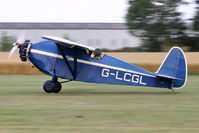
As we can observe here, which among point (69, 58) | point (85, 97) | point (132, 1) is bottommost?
point (85, 97)

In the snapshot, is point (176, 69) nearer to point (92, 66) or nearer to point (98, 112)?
point (92, 66)

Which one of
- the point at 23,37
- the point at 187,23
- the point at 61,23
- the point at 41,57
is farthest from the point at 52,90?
the point at 61,23

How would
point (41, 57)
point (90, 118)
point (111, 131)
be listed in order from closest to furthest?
1. point (111, 131)
2. point (90, 118)
3. point (41, 57)

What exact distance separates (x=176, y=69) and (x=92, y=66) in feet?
10.3

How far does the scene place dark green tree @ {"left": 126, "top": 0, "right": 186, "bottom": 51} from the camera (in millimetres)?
49125

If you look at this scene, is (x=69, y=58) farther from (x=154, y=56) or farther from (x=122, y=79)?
(x=154, y=56)

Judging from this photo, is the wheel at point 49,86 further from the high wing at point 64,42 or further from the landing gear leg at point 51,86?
the high wing at point 64,42

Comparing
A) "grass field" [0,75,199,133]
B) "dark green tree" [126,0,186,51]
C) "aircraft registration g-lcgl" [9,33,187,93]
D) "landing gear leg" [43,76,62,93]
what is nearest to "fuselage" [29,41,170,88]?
"aircraft registration g-lcgl" [9,33,187,93]

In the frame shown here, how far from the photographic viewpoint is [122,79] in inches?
633

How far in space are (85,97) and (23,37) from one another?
3652 mm

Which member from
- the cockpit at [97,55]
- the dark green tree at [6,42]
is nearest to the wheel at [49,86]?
the cockpit at [97,55]

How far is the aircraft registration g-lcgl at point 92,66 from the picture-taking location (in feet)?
52.5

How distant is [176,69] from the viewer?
1595cm

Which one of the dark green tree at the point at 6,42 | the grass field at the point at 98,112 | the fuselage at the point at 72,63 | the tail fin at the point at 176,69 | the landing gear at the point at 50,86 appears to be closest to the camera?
the grass field at the point at 98,112
